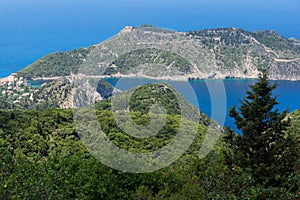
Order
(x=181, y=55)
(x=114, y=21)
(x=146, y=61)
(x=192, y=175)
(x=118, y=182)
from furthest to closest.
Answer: (x=114, y=21), (x=181, y=55), (x=146, y=61), (x=192, y=175), (x=118, y=182)

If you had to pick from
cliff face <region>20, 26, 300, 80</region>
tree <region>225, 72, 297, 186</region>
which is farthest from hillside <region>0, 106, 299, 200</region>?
cliff face <region>20, 26, 300, 80</region>

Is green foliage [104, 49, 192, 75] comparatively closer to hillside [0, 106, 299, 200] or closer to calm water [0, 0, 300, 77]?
→ calm water [0, 0, 300, 77]

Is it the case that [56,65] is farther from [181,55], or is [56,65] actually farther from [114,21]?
[114,21]

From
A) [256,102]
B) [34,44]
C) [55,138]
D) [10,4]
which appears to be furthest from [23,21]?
[256,102]

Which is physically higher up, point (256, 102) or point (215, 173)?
point (256, 102)

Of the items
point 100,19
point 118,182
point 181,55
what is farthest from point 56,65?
point 118,182

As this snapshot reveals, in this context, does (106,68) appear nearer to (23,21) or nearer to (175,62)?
(175,62)
